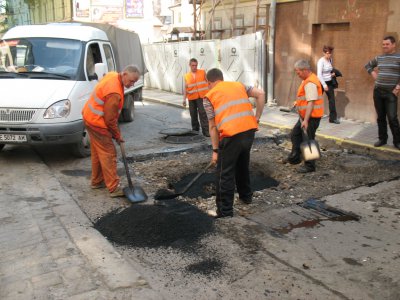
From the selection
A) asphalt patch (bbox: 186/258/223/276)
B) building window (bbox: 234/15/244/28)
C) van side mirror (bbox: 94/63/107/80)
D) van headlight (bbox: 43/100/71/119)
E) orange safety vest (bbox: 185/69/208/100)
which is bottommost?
asphalt patch (bbox: 186/258/223/276)

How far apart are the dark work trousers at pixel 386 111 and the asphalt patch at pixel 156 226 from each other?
428 centimetres

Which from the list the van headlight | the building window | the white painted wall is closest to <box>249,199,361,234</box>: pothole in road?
the van headlight

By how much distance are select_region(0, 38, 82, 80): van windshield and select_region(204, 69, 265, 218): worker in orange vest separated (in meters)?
3.41

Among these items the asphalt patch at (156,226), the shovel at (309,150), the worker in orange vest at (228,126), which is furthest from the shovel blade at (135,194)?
the shovel at (309,150)

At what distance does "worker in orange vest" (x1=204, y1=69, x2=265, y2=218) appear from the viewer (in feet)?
14.9

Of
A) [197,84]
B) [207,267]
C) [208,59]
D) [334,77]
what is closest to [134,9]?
[208,59]

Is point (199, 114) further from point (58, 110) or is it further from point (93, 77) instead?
point (58, 110)

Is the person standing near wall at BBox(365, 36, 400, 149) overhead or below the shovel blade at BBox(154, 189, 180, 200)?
overhead

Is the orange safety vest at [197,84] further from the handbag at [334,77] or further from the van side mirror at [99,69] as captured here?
the handbag at [334,77]

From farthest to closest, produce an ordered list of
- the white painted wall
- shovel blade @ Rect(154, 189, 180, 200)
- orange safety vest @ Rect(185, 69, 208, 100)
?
the white painted wall < orange safety vest @ Rect(185, 69, 208, 100) < shovel blade @ Rect(154, 189, 180, 200)

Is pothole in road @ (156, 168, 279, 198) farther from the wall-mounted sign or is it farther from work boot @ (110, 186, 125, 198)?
the wall-mounted sign

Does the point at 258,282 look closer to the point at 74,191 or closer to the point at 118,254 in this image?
the point at 118,254

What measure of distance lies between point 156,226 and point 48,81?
3654mm

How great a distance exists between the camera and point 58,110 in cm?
650
